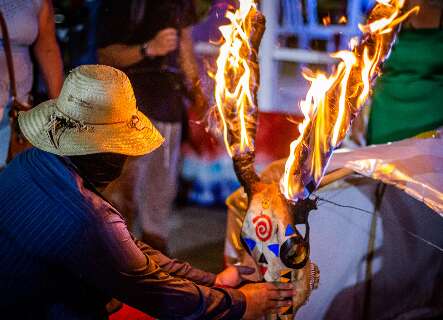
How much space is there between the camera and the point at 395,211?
363 cm

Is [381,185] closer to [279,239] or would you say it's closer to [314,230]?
[314,230]

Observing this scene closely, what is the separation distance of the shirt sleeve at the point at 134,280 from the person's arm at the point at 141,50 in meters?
2.29

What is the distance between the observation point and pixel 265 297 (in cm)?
254

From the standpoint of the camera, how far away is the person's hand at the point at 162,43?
4.30 meters

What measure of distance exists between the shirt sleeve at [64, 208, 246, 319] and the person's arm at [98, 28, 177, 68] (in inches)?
90.0

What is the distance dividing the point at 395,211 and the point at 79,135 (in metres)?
2.22

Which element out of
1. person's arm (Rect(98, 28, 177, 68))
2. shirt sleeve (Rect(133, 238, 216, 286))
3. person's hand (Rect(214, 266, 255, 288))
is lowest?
person's hand (Rect(214, 266, 255, 288))

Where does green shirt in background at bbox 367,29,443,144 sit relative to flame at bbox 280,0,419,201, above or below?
below

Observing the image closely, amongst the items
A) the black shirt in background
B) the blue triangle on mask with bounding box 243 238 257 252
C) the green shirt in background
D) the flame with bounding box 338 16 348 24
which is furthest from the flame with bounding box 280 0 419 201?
the flame with bounding box 338 16 348 24

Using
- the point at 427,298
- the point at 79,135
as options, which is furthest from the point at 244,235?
the point at 427,298

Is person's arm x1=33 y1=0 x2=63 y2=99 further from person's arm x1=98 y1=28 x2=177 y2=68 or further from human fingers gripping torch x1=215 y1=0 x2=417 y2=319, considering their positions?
human fingers gripping torch x1=215 y1=0 x2=417 y2=319

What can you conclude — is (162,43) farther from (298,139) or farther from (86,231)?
(86,231)

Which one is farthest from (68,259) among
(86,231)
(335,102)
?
(335,102)

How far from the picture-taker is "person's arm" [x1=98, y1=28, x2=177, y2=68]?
4305mm
